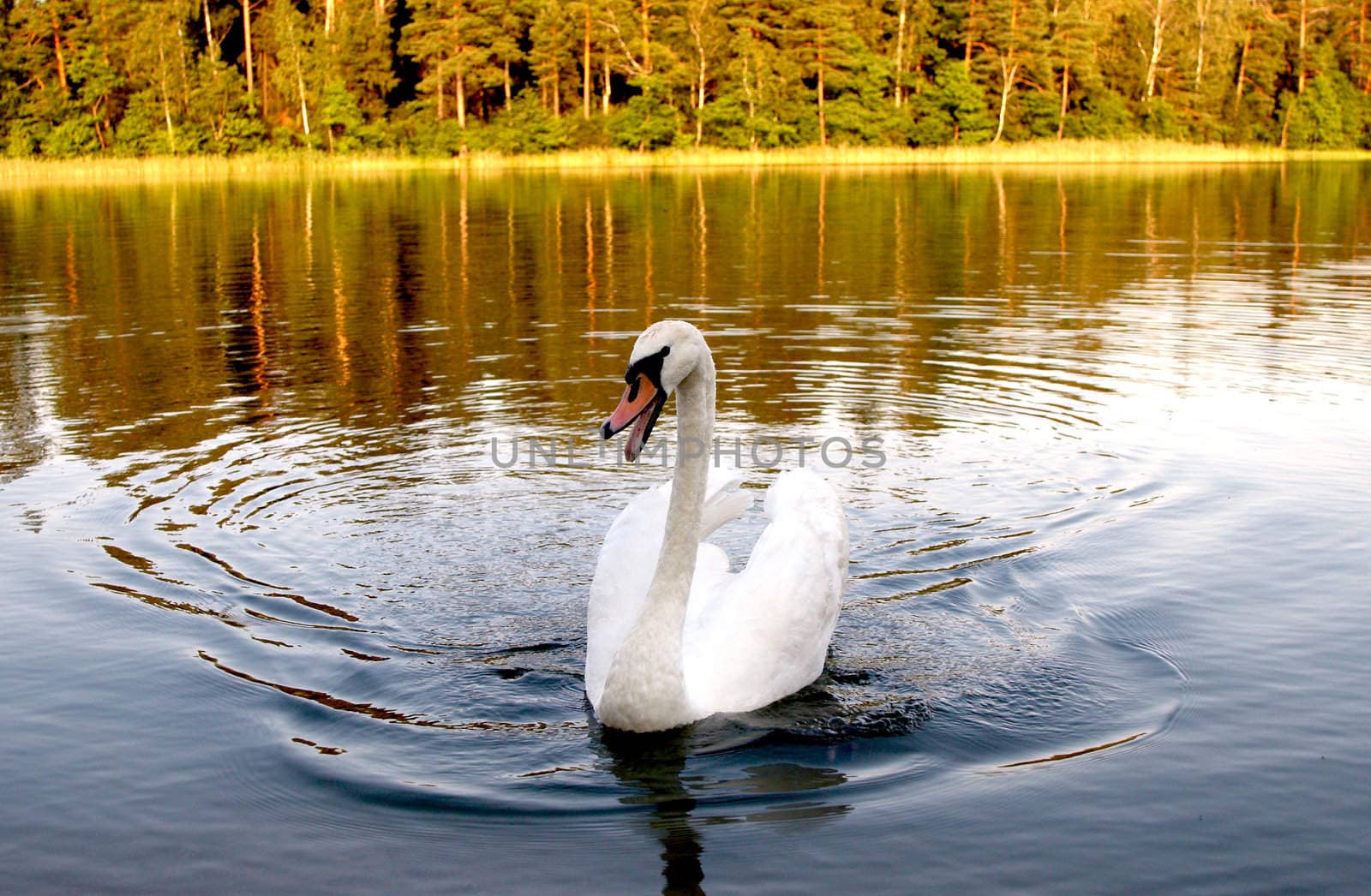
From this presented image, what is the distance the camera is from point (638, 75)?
69.0m

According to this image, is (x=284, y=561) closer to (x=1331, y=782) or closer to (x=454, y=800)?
(x=454, y=800)

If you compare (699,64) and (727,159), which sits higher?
(699,64)

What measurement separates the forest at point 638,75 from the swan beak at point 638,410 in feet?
213

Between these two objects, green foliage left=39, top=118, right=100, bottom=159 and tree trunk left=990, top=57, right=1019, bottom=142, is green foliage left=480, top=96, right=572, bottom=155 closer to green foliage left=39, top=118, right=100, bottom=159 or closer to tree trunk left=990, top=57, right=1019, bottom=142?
green foliage left=39, top=118, right=100, bottom=159

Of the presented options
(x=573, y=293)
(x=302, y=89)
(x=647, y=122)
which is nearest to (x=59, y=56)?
(x=302, y=89)

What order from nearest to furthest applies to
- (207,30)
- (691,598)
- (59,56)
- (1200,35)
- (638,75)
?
(691,598) < (638,75) < (59,56) < (207,30) < (1200,35)

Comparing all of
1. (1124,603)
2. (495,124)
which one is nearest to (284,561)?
(1124,603)

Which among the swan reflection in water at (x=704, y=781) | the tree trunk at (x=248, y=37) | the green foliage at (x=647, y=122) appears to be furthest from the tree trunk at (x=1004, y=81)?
the swan reflection in water at (x=704, y=781)

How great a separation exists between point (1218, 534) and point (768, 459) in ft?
10.6

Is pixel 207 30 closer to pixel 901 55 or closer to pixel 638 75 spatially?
pixel 638 75

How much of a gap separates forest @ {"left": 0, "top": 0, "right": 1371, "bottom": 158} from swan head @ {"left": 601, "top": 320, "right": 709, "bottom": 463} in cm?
6460

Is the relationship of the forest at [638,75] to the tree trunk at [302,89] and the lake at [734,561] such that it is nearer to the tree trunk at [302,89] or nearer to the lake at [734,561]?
the tree trunk at [302,89]

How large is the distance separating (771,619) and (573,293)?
14.3 metres

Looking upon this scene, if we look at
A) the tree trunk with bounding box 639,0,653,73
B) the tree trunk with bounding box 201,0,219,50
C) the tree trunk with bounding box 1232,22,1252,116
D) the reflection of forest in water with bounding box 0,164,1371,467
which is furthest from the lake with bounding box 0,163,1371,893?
the tree trunk with bounding box 1232,22,1252,116
